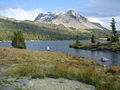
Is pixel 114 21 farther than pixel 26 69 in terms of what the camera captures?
Yes

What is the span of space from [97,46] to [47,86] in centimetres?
9676

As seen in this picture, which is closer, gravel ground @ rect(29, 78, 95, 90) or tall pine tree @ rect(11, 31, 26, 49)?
gravel ground @ rect(29, 78, 95, 90)

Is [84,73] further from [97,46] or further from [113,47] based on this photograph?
[97,46]

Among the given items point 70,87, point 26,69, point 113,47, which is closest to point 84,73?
point 70,87

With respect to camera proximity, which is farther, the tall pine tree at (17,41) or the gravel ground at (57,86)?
the tall pine tree at (17,41)

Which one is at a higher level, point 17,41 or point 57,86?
point 17,41

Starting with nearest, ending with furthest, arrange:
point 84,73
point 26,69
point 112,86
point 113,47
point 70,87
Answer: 1. point 112,86
2. point 70,87
3. point 84,73
4. point 26,69
5. point 113,47

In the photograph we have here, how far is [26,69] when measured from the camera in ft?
33.9

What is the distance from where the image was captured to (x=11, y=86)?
296 inches

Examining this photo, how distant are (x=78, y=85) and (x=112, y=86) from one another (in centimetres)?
165

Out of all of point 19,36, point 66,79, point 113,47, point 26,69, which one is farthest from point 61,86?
point 113,47

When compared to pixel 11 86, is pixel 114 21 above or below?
above

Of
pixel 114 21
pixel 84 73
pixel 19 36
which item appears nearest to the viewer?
pixel 84 73

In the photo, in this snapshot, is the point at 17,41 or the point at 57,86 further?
the point at 17,41
